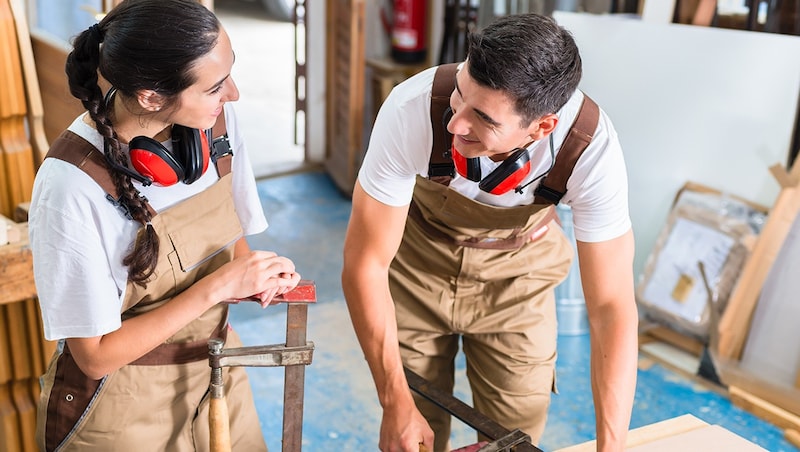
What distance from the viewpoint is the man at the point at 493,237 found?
62.5 inches

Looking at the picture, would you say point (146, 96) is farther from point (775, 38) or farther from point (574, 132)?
point (775, 38)

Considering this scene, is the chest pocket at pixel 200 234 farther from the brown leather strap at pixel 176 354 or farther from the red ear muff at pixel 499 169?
the red ear muff at pixel 499 169

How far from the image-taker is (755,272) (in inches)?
134

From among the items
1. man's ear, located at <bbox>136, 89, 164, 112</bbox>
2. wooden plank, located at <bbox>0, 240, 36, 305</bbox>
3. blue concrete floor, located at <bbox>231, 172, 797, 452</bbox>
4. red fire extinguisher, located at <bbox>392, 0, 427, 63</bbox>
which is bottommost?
blue concrete floor, located at <bbox>231, 172, 797, 452</bbox>

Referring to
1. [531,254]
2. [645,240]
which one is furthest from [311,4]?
[531,254]

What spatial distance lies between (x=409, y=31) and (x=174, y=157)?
400cm

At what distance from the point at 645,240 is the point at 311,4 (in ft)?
9.56

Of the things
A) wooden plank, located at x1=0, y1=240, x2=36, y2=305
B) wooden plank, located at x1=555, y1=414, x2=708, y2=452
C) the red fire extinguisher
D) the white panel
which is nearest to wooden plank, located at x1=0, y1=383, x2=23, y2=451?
wooden plank, located at x1=0, y1=240, x2=36, y2=305

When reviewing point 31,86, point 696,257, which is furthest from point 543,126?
point 696,257

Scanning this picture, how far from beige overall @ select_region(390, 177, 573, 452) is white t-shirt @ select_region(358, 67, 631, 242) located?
0.25m

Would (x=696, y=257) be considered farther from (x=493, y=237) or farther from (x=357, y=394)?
(x=493, y=237)

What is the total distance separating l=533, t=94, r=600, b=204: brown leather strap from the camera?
5.70 ft

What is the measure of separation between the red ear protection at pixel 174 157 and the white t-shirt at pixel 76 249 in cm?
8

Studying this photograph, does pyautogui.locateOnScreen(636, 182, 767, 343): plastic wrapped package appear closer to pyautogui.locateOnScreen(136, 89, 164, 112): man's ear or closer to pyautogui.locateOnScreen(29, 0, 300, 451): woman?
pyautogui.locateOnScreen(29, 0, 300, 451): woman
